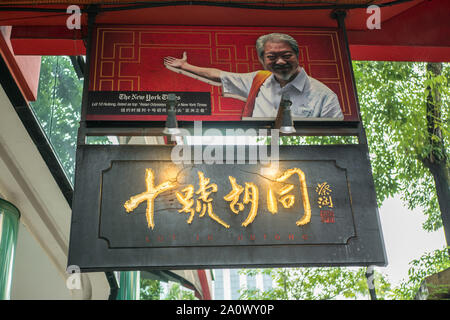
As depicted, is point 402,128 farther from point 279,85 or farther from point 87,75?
point 87,75

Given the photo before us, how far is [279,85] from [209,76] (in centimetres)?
58

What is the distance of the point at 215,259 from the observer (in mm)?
3154

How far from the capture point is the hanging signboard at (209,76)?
3.83 m

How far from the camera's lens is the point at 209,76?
158 inches

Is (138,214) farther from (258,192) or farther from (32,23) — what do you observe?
(32,23)

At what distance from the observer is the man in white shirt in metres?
3.90

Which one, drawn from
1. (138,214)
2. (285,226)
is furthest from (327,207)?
(138,214)

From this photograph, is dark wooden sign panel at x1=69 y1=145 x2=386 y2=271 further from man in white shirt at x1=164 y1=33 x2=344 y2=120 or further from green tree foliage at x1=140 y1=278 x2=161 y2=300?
green tree foliage at x1=140 y1=278 x2=161 y2=300

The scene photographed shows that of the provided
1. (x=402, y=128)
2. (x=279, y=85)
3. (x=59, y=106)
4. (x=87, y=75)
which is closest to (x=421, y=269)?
(x=402, y=128)

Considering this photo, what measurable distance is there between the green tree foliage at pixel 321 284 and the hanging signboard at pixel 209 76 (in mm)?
6659

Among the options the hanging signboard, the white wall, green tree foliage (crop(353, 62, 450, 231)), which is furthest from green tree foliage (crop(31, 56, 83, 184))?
green tree foliage (crop(353, 62, 450, 231))

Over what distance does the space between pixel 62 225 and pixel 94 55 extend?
413 cm

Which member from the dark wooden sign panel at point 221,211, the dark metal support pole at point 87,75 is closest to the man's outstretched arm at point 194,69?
the dark metal support pole at point 87,75
